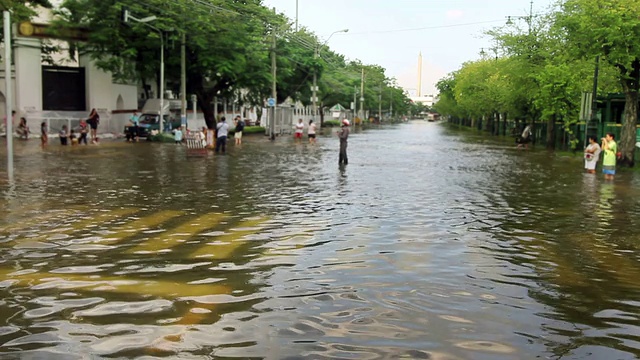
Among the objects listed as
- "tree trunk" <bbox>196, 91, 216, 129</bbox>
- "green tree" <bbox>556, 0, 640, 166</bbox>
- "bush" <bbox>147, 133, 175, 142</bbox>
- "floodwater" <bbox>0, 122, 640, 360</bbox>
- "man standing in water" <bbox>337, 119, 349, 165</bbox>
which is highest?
"green tree" <bbox>556, 0, 640, 166</bbox>

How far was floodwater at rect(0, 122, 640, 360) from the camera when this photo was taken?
490cm

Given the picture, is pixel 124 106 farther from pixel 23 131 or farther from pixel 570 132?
pixel 570 132

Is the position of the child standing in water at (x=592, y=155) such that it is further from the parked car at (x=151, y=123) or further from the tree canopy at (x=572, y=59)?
the parked car at (x=151, y=123)

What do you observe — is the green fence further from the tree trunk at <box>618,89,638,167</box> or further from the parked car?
the parked car

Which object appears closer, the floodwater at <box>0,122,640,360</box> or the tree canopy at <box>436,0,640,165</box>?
the floodwater at <box>0,122,640,360</box>

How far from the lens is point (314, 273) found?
703 cm

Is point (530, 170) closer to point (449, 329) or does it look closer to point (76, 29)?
point (449, 329)

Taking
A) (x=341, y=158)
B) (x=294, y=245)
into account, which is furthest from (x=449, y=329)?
(x=341, y=158)

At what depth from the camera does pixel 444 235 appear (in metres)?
9.48

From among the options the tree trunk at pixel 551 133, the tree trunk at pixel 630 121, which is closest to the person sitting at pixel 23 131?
the tree trunk at pixel 630 121

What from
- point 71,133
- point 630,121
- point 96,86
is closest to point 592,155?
point 630,121

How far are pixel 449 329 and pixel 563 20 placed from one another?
71.3 ft

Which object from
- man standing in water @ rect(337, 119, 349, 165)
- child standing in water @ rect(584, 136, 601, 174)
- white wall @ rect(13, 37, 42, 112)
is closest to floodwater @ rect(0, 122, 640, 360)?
child standing in water @ rect(584, 136, 601, 174)

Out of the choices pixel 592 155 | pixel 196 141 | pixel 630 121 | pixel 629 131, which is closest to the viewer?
pixel 592 155
